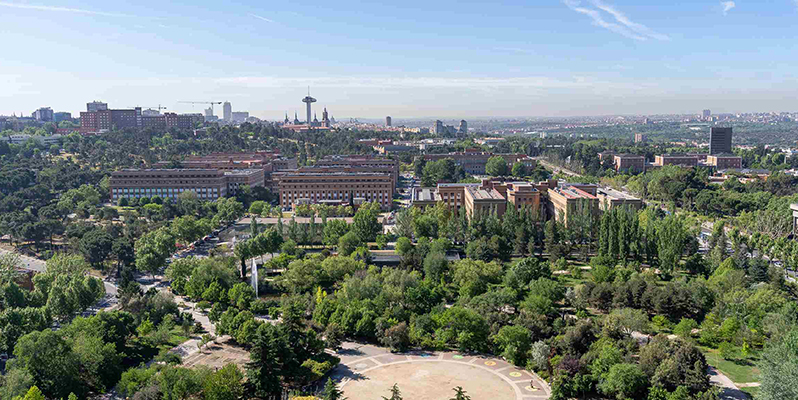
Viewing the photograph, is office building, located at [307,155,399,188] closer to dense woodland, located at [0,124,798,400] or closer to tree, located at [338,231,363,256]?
dense woodland, located at [0,124,798,400]

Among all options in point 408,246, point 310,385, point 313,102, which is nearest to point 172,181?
point 408,246

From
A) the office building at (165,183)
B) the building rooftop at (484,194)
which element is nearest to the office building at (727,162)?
the building rooftop at (484,194)

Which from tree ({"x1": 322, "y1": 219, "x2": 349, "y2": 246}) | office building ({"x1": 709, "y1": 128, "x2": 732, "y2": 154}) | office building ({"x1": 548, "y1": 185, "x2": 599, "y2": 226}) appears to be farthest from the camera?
office building ({"x1": 709, "y1": 128, "x2": 732, "y2": 154})

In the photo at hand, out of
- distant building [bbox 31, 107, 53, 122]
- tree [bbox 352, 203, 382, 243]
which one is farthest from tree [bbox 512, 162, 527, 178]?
distant building [bbox 31, 107, 53, 122]

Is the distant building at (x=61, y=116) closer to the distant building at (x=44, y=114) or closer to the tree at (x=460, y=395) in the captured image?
the distant building at (x=44, y=114)

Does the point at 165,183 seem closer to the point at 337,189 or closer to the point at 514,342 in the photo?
the point at 337,189

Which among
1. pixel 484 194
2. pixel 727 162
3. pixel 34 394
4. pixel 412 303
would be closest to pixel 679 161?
pixel 727 162
